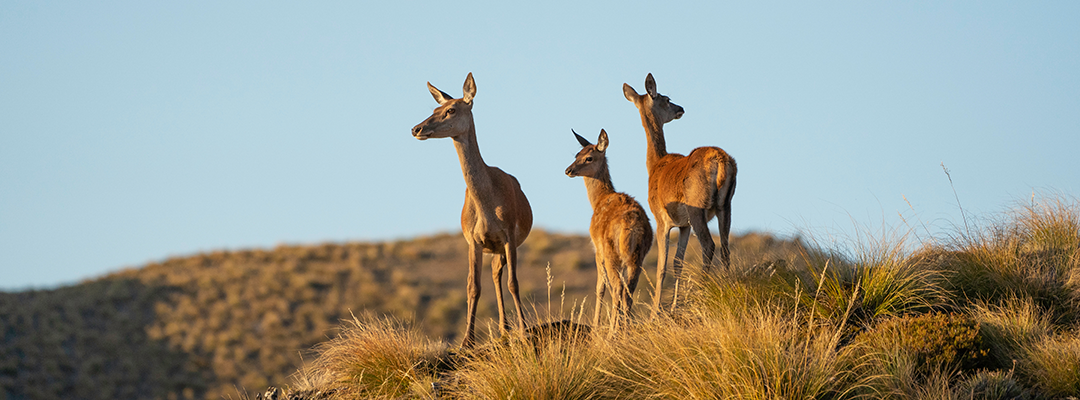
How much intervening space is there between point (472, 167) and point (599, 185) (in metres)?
2.37

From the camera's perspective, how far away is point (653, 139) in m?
11.9

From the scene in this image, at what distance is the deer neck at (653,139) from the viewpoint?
38.9ft

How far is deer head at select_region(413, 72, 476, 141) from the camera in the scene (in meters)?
8.81

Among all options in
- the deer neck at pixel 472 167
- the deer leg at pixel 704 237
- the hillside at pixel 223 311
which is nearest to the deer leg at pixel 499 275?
the deer neck at pixel 472 167

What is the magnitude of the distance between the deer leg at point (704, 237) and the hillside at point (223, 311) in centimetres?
1974

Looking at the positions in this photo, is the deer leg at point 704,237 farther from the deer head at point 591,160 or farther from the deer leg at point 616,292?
the deer head at point 591,160

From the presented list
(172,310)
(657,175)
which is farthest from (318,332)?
(657,175)

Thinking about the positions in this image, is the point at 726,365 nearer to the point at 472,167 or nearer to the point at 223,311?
the point at 472,167

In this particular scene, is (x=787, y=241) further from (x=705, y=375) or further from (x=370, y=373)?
(x=370, y=373)

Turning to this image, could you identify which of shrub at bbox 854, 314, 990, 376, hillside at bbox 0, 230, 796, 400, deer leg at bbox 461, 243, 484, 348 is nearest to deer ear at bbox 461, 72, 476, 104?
deer leg at bbox 461, 243, 484, 348

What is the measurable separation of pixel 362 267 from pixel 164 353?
1354 centimetres

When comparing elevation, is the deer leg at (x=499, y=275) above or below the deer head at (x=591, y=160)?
below

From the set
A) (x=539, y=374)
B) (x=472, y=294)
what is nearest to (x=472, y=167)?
(x=472, y=294)

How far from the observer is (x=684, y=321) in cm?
918
